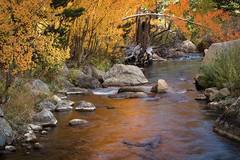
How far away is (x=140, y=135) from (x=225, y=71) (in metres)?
6.69

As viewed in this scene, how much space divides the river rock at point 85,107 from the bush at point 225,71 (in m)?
5.35

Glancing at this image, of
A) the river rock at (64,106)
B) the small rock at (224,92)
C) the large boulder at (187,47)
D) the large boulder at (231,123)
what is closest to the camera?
the large boulder at (231,123)

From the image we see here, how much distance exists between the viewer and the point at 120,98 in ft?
68.8

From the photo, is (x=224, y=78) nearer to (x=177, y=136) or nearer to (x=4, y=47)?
(x=177, y=136)

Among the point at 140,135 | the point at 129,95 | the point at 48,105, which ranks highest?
the point at 48,105

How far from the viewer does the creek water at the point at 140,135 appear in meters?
11.9

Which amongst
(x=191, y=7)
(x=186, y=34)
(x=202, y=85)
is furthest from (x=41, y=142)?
(x=186, y=34)

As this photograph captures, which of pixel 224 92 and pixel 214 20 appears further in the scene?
pixel 214 20

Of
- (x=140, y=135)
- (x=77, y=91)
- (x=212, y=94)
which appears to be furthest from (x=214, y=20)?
(x=140, y=135)

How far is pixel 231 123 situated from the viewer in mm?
13203

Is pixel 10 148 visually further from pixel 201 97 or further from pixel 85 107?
pixel 201 97

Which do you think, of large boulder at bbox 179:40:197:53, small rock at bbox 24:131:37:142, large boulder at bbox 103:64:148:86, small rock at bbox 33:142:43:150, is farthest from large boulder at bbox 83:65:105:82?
large boulder at bbox 179:40:197:53

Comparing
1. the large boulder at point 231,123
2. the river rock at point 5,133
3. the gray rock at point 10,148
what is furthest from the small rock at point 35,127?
the large boulder at point 231,123

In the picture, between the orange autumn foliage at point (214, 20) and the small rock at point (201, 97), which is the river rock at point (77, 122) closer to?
the small rock at point (201, 97)
